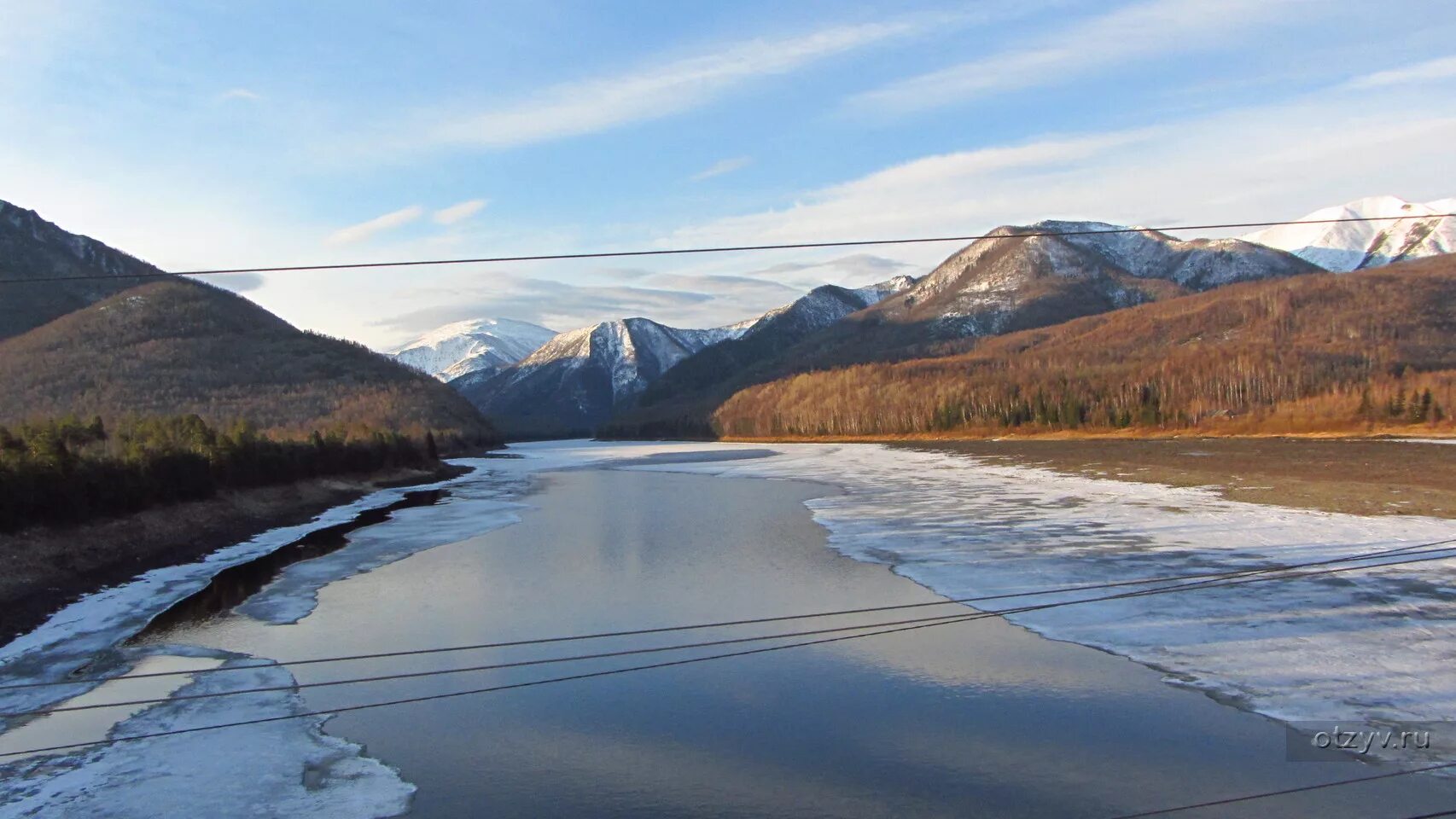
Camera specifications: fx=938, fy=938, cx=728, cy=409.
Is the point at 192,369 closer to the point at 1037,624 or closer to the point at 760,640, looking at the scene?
the point at 760,640

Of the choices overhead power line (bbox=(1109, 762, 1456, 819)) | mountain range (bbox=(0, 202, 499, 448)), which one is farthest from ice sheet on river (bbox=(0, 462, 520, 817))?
mountain range (bbox=(0, 202, 499, 448))

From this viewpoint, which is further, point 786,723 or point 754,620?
point 754,620

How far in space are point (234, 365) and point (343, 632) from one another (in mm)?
163331

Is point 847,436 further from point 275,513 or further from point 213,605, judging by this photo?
point 213,605

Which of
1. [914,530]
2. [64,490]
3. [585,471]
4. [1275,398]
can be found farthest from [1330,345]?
[64,490]

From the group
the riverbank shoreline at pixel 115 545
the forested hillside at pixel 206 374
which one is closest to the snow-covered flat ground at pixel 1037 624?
the riverbank shoreline at pixel 115 545

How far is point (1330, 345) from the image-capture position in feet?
534

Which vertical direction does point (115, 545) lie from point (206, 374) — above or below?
below

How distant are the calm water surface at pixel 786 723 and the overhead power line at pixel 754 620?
50 cm

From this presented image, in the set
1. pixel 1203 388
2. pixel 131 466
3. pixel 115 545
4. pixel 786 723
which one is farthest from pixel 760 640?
pixel 1203 388

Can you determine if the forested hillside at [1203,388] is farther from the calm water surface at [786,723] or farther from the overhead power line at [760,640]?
the calm water surface at [786,723]

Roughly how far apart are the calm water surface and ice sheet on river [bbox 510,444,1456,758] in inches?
51.2

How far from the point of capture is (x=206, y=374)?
509ft

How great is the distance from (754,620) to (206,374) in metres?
161
